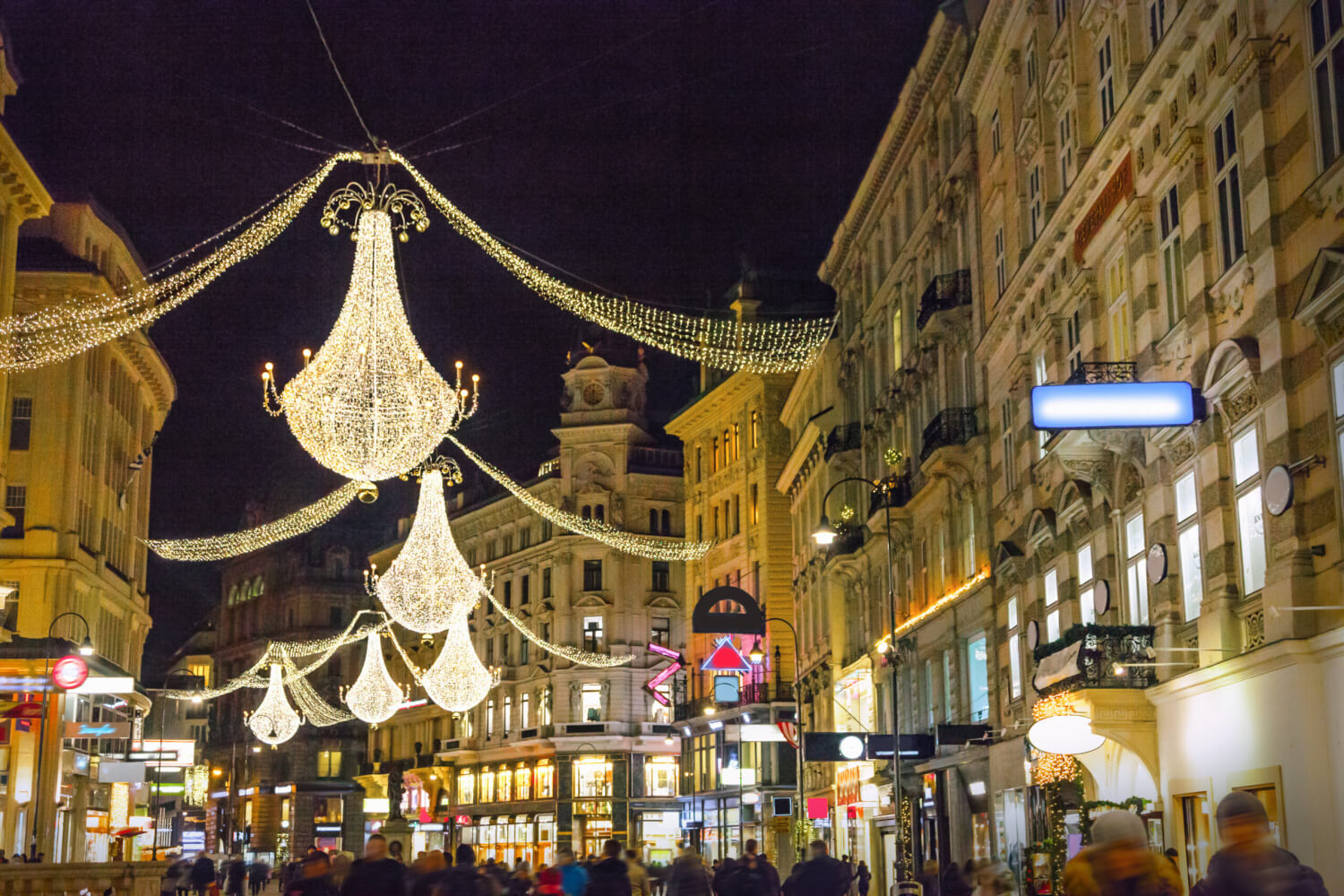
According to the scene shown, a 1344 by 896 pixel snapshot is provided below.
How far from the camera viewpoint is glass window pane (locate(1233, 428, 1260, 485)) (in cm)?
1970

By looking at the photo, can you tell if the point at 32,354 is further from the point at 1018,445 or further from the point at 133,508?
the point at 1018,445

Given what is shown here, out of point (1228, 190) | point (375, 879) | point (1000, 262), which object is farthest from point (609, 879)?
point (1000, 262)

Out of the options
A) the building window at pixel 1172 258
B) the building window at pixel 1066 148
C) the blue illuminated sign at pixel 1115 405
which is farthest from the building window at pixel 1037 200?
the blue illuminated sign at pixel 1115 405

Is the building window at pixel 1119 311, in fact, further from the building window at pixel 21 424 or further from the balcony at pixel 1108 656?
the building window at pixel 21 424

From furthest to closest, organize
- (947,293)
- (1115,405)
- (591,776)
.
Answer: (591,776)
(947,293)
(1115,405)

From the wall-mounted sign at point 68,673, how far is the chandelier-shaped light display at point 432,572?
837 centimetres

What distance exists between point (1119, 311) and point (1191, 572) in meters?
4.92

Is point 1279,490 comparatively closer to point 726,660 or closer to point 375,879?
point 375,879

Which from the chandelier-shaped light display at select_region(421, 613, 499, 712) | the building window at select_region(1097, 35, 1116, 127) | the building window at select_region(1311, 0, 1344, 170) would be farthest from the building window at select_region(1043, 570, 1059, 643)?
the chandelier-shaped light display at select_region(421, 613, 499, 712)

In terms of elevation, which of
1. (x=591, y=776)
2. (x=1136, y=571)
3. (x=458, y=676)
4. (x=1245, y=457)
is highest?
(x=458, y=676)

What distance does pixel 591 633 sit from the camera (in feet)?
282

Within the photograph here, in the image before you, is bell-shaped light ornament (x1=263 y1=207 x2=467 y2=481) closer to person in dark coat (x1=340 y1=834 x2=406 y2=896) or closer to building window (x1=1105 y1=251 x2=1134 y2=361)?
person in dark coat (x1=340 y1=834 x2=406 y2=896)

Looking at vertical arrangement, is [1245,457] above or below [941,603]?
below

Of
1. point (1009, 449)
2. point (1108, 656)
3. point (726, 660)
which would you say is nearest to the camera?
point (1108, 656)
